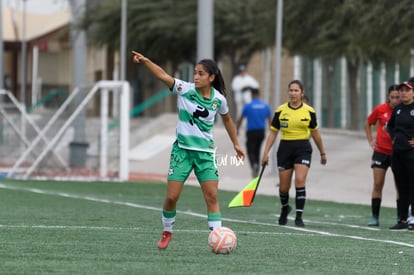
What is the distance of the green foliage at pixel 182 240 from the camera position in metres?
11.1

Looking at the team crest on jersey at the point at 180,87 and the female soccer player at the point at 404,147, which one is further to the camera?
the female soccer player at the point at 404,147

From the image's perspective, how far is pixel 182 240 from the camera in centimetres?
1363

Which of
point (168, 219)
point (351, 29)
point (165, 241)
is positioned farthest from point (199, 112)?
point (351, 29)

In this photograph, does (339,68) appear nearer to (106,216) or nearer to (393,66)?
(393,66)

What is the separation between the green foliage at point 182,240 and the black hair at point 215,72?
1583 millimetres

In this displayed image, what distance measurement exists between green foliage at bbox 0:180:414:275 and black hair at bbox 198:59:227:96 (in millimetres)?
1583

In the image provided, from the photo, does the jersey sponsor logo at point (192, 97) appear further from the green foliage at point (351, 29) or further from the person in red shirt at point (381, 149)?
the green foliage at point (351, 29)

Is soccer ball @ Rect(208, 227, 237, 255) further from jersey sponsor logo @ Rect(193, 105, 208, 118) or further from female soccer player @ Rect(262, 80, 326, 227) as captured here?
female soccer player @ Rect(262, 80, 326, 227)

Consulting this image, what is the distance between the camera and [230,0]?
154 ft

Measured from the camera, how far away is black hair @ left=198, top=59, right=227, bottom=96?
41.3 feet

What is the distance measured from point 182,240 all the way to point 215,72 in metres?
2.00

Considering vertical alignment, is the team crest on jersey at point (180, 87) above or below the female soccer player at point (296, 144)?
above

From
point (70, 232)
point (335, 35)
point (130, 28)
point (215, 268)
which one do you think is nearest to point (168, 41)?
point (130, 28)

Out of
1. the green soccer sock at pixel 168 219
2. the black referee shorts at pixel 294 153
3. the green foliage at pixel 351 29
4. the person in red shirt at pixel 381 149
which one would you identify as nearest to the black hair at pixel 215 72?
the green soccer sock at pixel 168 219
